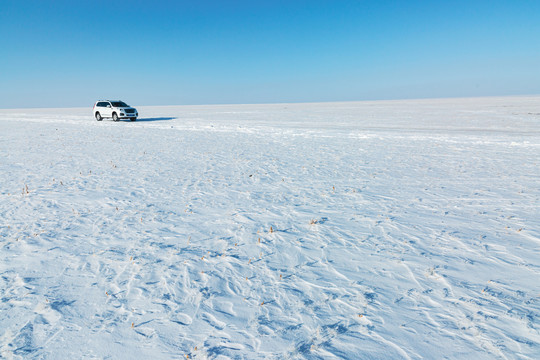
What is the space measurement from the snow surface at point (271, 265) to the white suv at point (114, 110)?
22855mm

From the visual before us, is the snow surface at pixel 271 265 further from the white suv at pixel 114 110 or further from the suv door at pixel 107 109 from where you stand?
the suv door at pixel 107 109

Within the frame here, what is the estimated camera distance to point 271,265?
452cm

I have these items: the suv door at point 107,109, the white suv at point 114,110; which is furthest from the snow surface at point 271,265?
the suv door at point 107,109

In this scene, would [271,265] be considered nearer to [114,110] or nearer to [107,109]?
[114,110]

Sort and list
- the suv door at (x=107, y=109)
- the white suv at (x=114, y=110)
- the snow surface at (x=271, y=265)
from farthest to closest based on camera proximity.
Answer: the suv door at (x=107, y=109) → the white suv at (x=114, y=110) → the snow surface at (x=271, y=265)

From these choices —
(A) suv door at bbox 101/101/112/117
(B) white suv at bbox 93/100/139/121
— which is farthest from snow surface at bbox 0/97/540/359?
(A) suv door at bbox 101/101/112/117

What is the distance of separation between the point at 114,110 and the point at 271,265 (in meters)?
31.1

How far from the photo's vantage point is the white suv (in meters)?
30.7

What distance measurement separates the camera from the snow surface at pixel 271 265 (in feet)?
10.3

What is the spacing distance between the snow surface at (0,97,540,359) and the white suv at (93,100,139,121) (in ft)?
75.0

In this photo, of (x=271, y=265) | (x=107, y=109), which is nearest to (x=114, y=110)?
(x=107, y=109)

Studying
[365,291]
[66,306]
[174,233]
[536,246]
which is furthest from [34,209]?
[536,246]

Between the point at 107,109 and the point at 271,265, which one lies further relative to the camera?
the point at 107,109

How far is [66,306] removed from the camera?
3.62 meters
